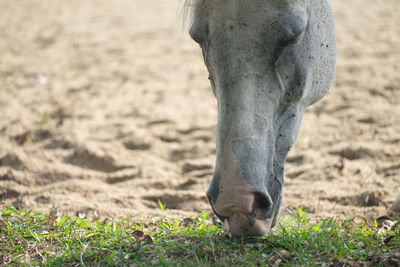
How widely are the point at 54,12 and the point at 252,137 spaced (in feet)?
30.9

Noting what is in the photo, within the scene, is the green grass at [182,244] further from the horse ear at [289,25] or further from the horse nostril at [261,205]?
the horse ear at [289,25]

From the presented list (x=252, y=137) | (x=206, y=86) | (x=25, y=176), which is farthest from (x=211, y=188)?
(x=206, y=86)

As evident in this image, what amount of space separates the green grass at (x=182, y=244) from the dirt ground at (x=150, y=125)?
484 mm

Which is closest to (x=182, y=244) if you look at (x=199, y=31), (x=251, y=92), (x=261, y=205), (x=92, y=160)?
(x=261, y=205)

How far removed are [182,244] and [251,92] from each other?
0.89 meters

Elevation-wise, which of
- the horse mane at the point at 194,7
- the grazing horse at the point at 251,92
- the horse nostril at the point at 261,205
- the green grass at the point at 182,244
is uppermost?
the horse mane at the point at 194,7

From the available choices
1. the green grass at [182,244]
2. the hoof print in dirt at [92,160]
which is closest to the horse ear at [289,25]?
the green grass at [182,244]

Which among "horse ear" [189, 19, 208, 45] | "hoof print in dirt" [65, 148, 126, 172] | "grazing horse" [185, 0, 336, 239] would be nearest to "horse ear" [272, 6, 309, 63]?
"grazing horse" [185, 0, 336, 239]

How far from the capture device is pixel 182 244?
2.09 m

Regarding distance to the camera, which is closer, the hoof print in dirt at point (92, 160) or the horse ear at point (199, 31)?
the horse ear at point (199, 31)

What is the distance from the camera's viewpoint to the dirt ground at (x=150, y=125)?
3.28m

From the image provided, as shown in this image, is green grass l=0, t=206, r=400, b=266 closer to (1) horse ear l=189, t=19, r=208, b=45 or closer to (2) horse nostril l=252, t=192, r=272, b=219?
(2) horse nostril l=252, t=192, r=272, b=219

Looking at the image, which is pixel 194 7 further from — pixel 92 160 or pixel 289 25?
pixel 92 160

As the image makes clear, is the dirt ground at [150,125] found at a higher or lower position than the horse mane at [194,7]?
lower
